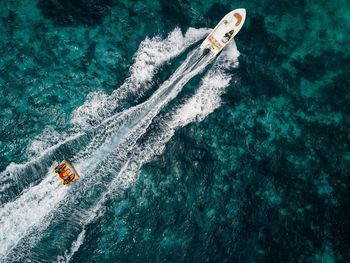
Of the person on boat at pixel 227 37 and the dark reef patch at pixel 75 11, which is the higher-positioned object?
the dark reef patch at pixel 75 11

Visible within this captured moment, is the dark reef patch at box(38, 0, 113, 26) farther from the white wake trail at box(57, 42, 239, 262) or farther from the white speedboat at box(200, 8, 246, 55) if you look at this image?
the white wake trail at box(57, 42, 239, 262)

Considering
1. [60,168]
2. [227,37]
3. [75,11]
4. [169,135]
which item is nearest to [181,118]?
[169,135]

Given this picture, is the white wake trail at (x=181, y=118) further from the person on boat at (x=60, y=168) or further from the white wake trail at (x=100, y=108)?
the person on boat at (x=60, y=168)

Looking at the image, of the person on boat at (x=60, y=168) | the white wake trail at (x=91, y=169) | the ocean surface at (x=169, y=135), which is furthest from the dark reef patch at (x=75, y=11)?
the person on boat at (x=60, y=168)

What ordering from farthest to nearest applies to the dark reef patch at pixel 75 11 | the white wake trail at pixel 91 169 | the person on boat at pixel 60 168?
the dark reef patch at pixel 75 11
the person on boat at pixel 60 168
the white wake trail at pixel 91 169

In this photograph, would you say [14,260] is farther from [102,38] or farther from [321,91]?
[321,91]

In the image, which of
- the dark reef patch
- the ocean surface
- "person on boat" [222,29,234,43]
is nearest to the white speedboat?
"person on boat" [222,29,234,43]

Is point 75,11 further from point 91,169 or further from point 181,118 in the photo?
point 91,169
